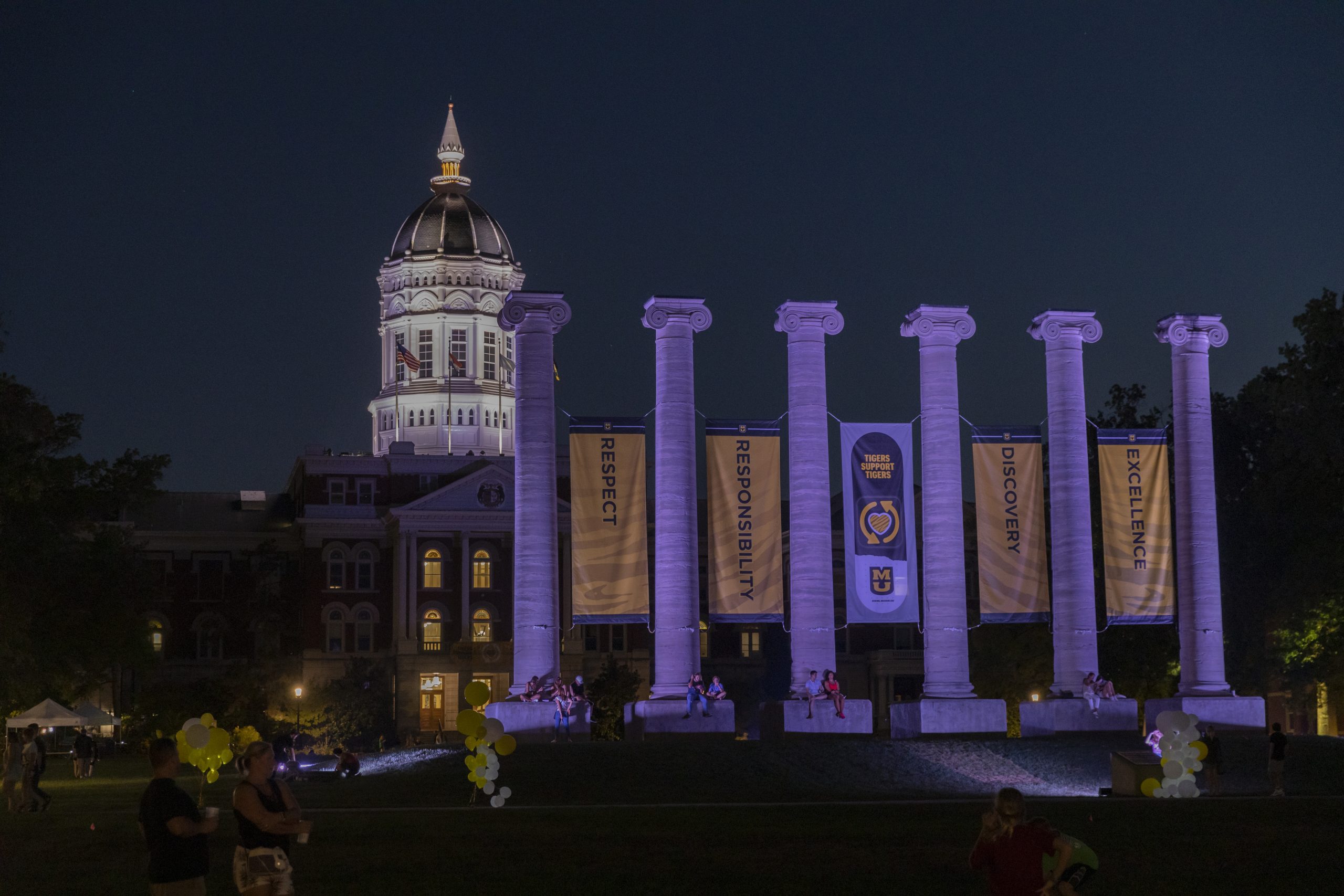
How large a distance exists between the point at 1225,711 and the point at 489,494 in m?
52.5

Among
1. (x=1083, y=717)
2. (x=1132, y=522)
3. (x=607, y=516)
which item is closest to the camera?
(x=607, y=516)

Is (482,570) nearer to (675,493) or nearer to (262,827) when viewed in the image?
(675,493)

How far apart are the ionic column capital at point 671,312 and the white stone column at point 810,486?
2557mm

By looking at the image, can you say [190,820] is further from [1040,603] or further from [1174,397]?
[1174,397]

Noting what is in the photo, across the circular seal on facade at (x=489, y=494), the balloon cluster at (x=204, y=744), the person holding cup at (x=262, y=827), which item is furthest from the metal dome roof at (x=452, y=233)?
the person holding cup at (x=262, y=827)

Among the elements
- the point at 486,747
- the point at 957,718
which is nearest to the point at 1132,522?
the point at 957,718

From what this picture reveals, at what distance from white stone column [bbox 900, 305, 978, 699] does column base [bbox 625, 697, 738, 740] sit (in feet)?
21.1

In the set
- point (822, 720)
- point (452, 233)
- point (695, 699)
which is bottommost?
point (822, 720)

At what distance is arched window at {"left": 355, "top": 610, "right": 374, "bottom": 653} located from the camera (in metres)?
94.0

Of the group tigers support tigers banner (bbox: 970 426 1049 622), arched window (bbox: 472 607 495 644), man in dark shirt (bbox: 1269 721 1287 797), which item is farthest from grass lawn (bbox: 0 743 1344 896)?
arched window (bbox: 472 607 495 644)

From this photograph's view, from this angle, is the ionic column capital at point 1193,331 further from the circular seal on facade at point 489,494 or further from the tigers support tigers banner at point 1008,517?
the circular seal on facade at point 489,494

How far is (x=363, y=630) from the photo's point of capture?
3703 inches

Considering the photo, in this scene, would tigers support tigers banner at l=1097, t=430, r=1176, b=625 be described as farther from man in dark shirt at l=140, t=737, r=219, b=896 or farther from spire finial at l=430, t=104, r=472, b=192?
spire finial at l=430, t=104, r=472, b=192

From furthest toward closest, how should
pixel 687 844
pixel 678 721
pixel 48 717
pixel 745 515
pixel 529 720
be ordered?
pixel 48 717 < pixel 745 515 < pixel 678 721 < pixel 529 720 < pixel 687 844
